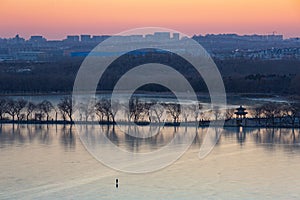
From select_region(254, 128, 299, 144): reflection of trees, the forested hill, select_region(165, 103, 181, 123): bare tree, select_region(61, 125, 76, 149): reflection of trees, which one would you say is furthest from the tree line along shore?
the forested hill

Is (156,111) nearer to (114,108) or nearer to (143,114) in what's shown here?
(143,114)

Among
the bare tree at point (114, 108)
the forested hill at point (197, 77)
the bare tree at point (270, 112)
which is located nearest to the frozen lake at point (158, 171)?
the bare tree at point (270, 112)

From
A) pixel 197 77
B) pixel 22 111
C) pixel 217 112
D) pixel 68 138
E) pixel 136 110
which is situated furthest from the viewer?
pixel 197 77

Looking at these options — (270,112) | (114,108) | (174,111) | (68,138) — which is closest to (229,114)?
(270,112)

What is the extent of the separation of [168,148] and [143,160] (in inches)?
27.7

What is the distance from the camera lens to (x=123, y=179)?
20.0ft

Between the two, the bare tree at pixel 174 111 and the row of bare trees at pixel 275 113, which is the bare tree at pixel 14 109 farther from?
the row of bare trees at pixel 275 113

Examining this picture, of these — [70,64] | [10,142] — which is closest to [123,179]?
[10,142]

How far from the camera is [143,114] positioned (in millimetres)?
10023

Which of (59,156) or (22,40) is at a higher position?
(22,40)

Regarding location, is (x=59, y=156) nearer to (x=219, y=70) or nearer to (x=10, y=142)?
(x=10, y=142)

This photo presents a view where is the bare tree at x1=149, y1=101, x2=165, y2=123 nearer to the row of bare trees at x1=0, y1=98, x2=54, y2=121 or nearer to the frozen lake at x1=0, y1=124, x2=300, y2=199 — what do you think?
the row of bare trees at x1=0, y1=98, x2=54, y2=121

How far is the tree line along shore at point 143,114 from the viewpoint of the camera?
9.45 m

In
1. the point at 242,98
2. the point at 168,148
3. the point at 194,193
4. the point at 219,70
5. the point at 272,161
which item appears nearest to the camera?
the point at 194,193
